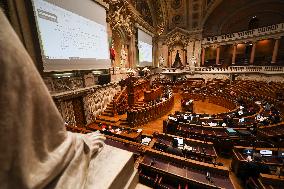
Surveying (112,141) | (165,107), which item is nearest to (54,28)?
(112,141)

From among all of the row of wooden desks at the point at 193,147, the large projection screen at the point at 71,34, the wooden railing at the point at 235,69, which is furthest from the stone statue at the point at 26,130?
the wooden railing at the point at 235,69

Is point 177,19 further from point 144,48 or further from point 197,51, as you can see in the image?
point 144,48

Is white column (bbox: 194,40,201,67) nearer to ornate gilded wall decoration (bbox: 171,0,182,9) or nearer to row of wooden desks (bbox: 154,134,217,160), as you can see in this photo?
ornate gilded wall decoration (bbox: 171,0,182,9)

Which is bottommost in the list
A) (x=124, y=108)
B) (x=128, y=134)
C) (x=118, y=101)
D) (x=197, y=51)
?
(x=124, y=108)

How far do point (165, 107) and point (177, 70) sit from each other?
49.8ft

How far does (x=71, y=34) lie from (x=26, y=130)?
313 inches

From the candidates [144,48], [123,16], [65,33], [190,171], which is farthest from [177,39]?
[190,171]

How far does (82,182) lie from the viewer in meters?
1.21

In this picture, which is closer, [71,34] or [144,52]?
[71,34]

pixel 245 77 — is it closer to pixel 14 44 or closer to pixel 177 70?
pixel 177 70

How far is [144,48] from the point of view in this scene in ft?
62.8

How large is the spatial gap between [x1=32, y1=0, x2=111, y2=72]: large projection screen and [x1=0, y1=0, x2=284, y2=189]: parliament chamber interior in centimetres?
5

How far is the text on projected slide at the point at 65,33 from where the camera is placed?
252 inches

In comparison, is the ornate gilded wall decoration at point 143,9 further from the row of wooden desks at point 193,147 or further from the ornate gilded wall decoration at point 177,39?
the row of wooden desks at point 193,147
